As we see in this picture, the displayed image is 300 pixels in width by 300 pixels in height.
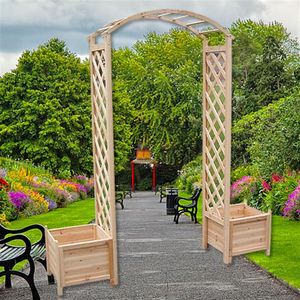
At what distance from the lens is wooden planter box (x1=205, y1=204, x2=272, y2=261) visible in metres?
5.43

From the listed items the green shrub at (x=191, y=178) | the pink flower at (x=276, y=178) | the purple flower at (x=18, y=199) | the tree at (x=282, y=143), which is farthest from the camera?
the green shrub at (x=191, y=178)

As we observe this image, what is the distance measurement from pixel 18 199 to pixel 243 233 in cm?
737

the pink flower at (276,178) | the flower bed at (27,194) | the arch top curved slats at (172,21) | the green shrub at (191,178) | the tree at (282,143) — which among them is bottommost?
the green shrub at (191,178)

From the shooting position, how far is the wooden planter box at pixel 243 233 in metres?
5.43

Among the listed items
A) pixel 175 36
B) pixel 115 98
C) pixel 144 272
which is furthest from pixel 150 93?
pixel 144 272

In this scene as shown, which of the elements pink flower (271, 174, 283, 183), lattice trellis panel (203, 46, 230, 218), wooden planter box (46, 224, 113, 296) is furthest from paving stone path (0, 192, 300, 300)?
pink flower (271, 174, 283, 183)

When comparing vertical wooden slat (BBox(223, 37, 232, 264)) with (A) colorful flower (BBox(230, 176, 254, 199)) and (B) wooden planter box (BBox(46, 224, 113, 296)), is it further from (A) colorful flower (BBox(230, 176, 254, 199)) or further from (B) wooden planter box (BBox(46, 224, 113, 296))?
(A) colorful flower (BBox(230, 176, 254, 199))

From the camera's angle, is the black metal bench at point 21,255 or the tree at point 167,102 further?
the tree at point 167,102

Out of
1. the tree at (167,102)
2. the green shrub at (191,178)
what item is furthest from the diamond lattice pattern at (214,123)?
the tree at (167,102)

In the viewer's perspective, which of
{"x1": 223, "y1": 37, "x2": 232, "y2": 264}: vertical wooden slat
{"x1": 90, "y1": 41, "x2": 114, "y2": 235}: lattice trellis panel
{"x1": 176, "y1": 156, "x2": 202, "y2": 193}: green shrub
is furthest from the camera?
{"x1": 176, "y1": 156, "x2": 202, "y2": 193}: green shrub

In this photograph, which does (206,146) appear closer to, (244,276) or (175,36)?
(244,276)

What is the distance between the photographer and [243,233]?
18.2 feet

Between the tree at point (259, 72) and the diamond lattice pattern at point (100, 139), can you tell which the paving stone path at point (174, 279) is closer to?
the diamond lattice pattern at point (100, 139)

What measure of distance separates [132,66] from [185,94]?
3.95 m
